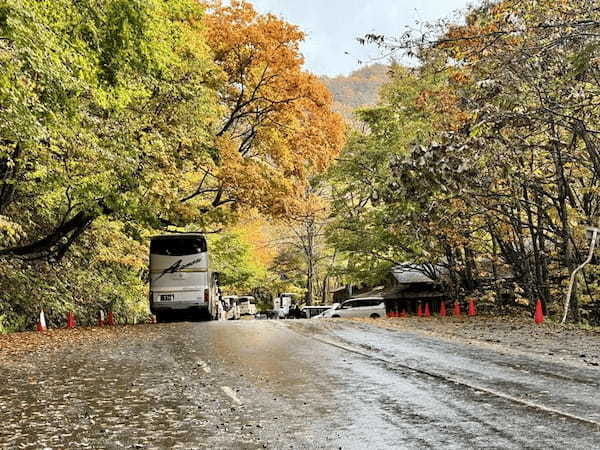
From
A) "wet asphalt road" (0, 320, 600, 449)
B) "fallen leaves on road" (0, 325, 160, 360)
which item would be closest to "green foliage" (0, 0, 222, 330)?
"fallen leaves on road" (0, 325, 160, 360)

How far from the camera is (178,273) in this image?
3053cm

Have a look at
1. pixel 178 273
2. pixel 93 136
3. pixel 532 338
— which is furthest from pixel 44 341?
pixel 532 338

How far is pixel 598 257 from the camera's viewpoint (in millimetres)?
→ 23297

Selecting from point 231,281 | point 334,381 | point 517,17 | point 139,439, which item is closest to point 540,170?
point 517,17

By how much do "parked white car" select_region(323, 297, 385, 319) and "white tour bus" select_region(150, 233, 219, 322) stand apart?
11.1 meters

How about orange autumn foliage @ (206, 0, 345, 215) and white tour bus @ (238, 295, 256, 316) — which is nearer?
orange autumn foliage @ (206, 0, 345, 215)

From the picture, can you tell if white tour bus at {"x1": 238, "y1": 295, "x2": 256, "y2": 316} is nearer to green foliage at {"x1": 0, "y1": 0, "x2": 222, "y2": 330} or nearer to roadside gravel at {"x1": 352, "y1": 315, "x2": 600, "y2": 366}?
green foliage at {"x1": 0, "y1": 0, "x2": 222, "y2": 330}

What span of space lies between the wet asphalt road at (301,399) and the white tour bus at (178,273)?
15.5 meters

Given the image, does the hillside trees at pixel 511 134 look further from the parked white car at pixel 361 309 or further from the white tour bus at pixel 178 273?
the white tour bus at pixel 178 273

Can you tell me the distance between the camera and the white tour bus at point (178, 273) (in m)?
30.5

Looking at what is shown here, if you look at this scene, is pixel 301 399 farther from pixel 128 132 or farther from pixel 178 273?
pixel 178 273

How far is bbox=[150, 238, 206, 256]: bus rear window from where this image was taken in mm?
30594

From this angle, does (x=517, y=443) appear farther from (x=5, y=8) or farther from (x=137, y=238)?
(x=137, y=238)

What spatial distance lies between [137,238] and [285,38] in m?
12.2
